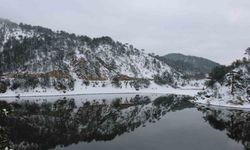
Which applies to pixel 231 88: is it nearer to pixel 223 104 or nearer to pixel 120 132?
pixel 223 104

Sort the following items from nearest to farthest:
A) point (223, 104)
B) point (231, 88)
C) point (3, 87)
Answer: point (223, 104) < point (231, 88) < point (3, 87)

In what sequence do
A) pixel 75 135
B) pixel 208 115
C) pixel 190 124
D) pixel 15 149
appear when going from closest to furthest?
pixel 15 149 < pixel 75 135 < pixel 190 124 < pixel 208 115

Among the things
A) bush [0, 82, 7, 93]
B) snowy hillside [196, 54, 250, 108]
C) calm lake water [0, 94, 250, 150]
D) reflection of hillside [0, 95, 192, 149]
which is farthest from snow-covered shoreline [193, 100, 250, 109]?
bush [0, 82, 7, 93]

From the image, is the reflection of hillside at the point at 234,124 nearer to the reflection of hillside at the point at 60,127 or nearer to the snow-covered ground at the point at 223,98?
the reflection of hillside at the point at 60,127

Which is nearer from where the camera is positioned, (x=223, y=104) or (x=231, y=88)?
(x=223, y=104)

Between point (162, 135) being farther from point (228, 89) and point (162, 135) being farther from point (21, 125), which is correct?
point (228, 89)

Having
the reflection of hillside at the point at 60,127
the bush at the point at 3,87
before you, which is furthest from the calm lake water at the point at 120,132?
the bush at the point at 3,87

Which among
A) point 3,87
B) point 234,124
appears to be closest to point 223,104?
point 234,124

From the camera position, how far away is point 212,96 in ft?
474

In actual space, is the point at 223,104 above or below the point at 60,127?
above

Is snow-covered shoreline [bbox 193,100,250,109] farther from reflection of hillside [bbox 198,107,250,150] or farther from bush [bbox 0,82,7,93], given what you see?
bush [bbox 0,82,7,93]

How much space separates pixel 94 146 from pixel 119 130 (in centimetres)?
1885

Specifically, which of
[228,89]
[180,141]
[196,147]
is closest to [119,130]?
[180,141]

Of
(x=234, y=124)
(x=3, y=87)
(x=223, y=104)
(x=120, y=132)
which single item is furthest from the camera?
(x=3, y=87)
